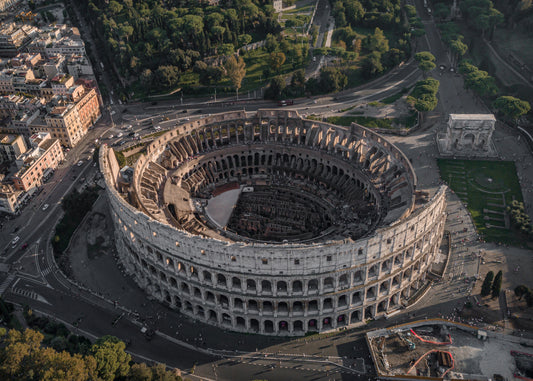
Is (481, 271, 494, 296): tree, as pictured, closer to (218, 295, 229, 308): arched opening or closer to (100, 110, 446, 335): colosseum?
(100, 110, 446, 335): colosseum

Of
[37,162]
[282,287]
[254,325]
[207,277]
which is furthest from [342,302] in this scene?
[37,162]

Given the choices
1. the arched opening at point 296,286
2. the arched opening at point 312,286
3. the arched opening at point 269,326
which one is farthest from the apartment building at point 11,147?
the arched opening at point 312,286

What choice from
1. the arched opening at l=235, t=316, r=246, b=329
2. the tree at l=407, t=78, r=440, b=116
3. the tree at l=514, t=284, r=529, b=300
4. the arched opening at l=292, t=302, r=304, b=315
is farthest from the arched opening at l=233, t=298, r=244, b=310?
the tree at l=407, t=78, r=440, b=116

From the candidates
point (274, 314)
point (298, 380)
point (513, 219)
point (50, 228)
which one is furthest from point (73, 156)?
point (513, 219)

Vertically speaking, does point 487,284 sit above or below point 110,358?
below

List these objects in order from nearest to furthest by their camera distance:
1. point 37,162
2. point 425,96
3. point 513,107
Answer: point 37,162
point 513,107
point 425,96

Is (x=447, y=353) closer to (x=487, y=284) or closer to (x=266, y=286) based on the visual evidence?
(x=487, y=284)
